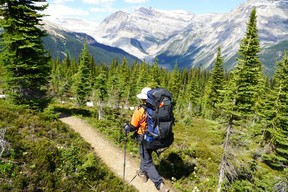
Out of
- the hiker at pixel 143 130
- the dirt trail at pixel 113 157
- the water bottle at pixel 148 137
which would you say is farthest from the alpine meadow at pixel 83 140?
the water bottle at pixel 148 137

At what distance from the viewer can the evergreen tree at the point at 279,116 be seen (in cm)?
2708

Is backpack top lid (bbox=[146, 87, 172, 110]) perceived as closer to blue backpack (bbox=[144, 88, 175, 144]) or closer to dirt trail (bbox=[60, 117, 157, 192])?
blue backpack (bbox=[144, 88, 175, 144])

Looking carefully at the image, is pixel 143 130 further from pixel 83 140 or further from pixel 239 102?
pixel 239 102

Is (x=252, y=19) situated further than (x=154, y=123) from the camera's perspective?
Yes

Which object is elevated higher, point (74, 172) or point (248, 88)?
point (248, 88)

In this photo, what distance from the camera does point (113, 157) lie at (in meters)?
15.3

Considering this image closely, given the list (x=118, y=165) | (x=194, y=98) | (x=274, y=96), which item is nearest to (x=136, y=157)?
(x=118, y=165)

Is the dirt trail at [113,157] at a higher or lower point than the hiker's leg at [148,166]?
lower

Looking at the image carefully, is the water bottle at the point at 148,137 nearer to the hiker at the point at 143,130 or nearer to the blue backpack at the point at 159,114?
the blue backpack at the point at 159,114

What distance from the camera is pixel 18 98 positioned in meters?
18.5

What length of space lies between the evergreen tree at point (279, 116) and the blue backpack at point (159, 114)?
23.0 m

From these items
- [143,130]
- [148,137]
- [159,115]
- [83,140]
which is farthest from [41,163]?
[83,140]

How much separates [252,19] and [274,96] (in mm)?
12515

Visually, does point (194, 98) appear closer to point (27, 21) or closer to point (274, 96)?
point (274, 96)
